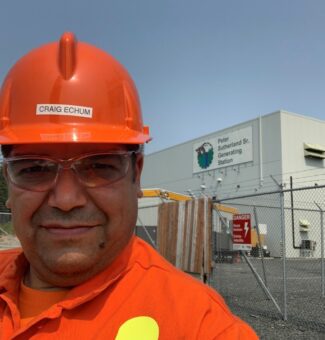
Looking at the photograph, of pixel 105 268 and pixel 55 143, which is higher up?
pixel 55 143

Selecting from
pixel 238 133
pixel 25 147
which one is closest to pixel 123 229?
pixel 25 147

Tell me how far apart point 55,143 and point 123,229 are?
0.35m

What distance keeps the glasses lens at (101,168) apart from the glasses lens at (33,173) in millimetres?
86

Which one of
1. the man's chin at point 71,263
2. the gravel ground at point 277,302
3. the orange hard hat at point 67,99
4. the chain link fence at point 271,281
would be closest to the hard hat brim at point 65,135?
the orange hard hat at point 67,99

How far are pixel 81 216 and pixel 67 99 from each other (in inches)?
15.1

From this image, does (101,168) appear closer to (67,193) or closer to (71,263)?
(67,193)

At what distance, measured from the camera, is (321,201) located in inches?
1187

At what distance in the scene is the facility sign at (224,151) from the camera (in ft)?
116

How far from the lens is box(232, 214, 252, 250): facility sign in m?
9.11

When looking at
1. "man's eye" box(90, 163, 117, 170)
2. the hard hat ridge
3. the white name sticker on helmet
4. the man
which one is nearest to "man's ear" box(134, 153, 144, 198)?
the man

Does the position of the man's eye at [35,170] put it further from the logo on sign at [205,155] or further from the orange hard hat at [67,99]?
the logo on sign at [205,155]

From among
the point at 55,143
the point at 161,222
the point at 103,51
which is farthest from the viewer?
the point at 161,222

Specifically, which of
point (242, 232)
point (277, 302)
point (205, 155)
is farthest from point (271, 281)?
point (205, 155)

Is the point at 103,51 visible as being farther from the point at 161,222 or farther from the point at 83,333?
the point at 161,222
